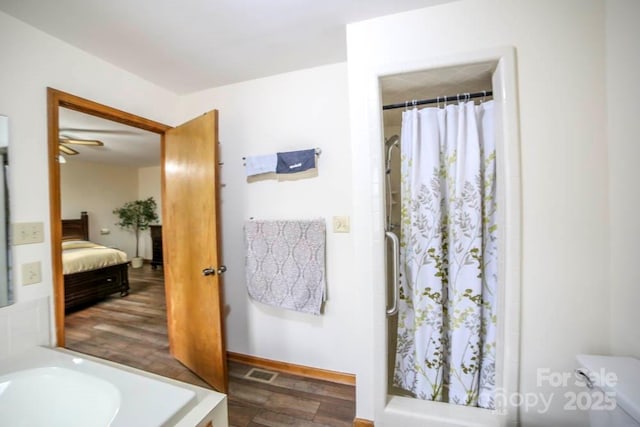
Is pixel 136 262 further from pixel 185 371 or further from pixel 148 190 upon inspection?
pixel 185 371

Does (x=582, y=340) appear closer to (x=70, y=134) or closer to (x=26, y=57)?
(x=26, y=57)

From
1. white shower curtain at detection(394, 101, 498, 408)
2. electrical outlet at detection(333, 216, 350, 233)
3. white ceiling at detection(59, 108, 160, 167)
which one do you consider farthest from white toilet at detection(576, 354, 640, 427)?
white ceiling at detection(59, 108, 160, 167)

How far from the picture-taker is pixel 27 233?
1272 millimetres

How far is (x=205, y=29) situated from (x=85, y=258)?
3773 millimetres

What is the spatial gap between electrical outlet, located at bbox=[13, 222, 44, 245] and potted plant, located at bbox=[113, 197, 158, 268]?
5.12m

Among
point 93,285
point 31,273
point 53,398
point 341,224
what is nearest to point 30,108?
point 31,273

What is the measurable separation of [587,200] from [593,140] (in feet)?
0.88

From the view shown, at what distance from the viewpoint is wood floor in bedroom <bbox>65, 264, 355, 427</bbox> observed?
5.18ft

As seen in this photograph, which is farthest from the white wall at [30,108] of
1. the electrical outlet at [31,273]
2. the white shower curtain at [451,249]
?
the white shower curtain at [451,249]

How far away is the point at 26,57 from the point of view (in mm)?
1305

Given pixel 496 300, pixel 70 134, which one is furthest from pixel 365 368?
pixel 70 134

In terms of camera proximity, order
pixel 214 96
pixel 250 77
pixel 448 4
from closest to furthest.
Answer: pixel 448 4, pixel 250 77, pixel 214 96

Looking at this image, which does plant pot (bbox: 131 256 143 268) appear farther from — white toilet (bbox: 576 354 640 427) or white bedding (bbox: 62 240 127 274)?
white toilet (bbox: 576 354 640 427)

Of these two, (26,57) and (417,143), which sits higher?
(26,57)
